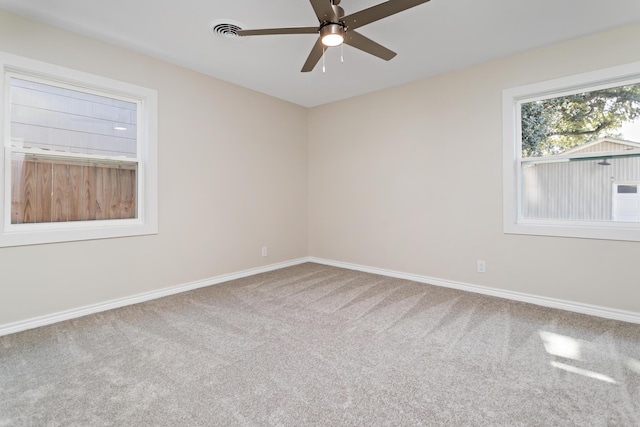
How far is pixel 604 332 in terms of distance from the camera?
7.92 feet

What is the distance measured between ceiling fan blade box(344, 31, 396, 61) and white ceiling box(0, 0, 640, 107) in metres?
0.35

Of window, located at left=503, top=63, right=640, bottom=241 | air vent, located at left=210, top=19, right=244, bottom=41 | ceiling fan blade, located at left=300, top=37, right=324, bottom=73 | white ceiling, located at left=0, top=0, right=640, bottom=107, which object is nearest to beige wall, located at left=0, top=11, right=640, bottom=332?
window, located at left=503, top=63, right=640, bottom=241

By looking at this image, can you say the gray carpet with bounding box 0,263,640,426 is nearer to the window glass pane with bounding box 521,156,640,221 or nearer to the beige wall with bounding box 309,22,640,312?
the beige wall with bounding box 309,22,640,312

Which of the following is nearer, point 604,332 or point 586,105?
point 604,332

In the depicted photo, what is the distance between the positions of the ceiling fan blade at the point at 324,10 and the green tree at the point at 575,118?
2494 millimetres

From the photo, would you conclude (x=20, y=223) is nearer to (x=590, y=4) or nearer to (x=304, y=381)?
(x=304, y=381)

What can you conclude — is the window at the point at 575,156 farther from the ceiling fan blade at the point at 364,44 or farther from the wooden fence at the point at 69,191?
the wooden fence at the point at 69,191

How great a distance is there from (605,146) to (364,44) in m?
2.50

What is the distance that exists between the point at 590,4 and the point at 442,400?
3.03 m

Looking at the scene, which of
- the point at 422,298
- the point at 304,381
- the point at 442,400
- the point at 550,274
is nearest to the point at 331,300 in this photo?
the point at 422,298

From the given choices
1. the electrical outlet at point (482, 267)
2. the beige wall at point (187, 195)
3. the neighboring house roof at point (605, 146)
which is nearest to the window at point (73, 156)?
the beige wall at point (187, 195)

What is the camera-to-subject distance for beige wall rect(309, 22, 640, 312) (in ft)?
9.15

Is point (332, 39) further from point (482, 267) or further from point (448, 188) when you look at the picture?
point (482, 267)

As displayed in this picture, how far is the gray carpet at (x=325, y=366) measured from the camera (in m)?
1.53
